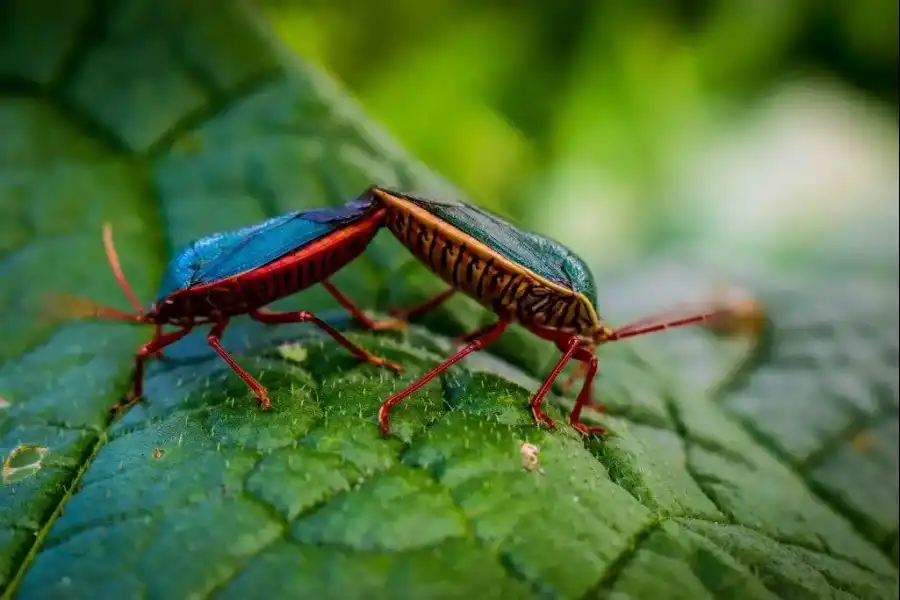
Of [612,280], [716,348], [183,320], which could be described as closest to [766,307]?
[716,348]

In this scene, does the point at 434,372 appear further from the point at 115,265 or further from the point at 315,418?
the point at 115,265

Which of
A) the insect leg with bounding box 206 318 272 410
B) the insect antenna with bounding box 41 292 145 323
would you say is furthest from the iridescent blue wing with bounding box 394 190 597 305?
the insect antenna with bounding box 41 292 145 323

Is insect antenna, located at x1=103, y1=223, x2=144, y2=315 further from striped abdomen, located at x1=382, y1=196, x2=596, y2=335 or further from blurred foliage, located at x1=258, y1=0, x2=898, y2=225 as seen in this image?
blurred foliage, located at x1=258, y1=0, x2=898, y2=225

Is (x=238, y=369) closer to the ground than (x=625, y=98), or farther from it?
closer to the ground

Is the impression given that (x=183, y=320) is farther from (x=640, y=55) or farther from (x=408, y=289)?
(x=640, y=55)

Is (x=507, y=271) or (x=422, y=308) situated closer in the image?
(x=507, y=271)

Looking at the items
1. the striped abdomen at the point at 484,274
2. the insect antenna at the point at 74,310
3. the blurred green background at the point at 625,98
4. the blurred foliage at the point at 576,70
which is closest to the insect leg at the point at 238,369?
the insect antenna at the point at 74,310

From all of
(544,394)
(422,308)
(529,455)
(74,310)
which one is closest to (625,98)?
(422,308)
